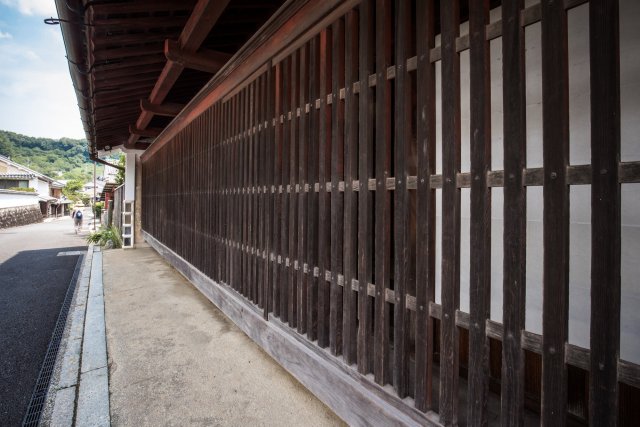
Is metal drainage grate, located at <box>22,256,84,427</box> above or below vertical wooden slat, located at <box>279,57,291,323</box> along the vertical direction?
below

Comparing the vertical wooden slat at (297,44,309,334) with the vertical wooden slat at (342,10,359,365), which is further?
the vertical wooden slat at (297,44,309,334)

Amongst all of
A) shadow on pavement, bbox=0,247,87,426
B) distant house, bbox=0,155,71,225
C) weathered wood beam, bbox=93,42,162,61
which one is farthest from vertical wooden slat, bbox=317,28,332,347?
distant house, bbox=0,155,71,225

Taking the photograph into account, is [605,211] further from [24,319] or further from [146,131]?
[146,131]

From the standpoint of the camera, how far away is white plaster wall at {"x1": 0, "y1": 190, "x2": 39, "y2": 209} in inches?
1122

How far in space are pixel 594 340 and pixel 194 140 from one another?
6073 millimetres

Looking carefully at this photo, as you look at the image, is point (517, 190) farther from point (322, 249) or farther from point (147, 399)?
point (147, 399)

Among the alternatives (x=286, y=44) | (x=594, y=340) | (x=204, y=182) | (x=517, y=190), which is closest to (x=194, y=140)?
(x=204, y=182)

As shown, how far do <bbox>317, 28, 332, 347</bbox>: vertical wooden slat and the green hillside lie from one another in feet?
319

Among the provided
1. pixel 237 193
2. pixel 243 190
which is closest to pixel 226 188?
pixel 237 193

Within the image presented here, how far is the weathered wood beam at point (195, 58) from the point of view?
3764 mm

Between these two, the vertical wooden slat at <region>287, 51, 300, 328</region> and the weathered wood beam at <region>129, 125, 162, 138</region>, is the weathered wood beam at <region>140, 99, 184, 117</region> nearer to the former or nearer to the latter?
the weathered wood beam at <region>129, 125, 162, 138</region>

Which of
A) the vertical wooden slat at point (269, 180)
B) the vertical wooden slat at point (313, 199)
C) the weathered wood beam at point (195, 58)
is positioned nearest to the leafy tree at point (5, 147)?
the weathered wood beam at point (195, 58)

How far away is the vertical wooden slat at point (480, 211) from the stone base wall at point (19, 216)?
32.8 metres

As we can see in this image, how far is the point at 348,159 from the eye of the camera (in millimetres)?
2270
